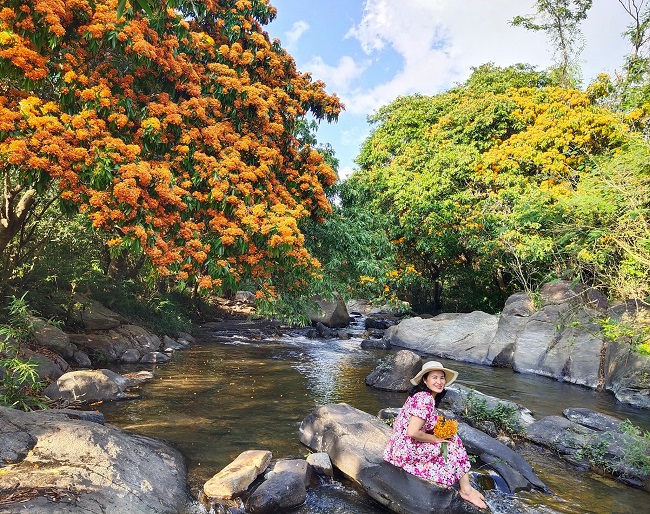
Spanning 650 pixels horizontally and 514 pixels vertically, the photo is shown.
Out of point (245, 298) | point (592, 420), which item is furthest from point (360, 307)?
point (592, 420)

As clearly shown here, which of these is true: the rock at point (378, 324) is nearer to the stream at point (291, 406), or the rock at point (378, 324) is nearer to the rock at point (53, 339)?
the stream at point (291, 406)

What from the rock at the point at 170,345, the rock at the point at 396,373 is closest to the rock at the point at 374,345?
the rock at the point at 396,373

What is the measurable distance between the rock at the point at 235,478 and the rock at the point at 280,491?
7.8 inches

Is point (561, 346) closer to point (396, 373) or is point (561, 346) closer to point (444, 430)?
point (396, 373)

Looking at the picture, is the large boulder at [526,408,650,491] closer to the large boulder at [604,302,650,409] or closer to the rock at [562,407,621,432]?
the rock at [562,407,621,432]

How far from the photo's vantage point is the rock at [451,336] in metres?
18.6

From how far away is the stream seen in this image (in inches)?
255

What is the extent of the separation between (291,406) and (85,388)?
4551 mm

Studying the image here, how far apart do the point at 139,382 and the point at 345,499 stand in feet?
23.9

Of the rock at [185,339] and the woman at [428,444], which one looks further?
the rock at [185,339]

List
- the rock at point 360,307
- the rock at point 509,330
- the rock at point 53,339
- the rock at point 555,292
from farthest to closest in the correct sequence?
the rock at point 360,307
the rock at point 509,330
the rock at point 555,292
the rock at point 53,339

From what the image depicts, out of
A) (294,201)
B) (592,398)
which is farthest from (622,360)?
(294,201)

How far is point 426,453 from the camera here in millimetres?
5605

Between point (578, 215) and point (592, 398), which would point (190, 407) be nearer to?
point (592, 398)
